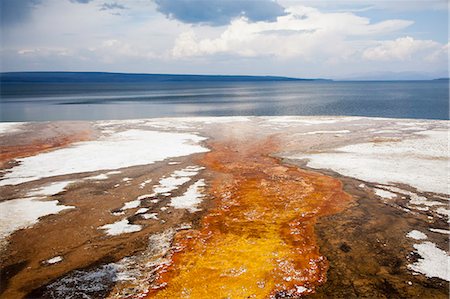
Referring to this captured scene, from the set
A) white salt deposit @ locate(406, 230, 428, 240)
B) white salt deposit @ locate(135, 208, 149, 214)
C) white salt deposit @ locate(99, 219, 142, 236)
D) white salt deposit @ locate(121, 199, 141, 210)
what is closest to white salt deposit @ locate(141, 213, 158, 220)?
white salt deposit @ locate(135, 208, 149, 214)

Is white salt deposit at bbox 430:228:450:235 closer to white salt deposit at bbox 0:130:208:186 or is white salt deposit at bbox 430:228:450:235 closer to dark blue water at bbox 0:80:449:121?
white salt deposit at bbox 0:130:208:186

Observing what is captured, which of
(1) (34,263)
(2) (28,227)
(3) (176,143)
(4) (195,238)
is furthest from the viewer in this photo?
(3) (176,143)

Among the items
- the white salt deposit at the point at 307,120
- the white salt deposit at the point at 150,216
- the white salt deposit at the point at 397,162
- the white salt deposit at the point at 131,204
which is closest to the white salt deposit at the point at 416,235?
the white salt deposit at the point at 397,162

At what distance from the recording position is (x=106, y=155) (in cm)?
2362

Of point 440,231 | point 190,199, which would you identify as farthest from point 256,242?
point 440,231

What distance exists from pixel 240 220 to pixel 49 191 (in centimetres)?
949

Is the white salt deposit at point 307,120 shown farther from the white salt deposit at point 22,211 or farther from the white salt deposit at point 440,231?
the white salt deposit at point 22,211

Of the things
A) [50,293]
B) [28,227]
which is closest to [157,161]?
[28,227]

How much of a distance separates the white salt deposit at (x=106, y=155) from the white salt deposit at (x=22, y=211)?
3.74 meters

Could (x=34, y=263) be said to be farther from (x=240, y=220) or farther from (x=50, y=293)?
(x=240, y=220)

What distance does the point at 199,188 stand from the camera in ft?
53.6

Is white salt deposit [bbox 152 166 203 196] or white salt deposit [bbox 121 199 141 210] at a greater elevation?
white salt deposit [bbox 152 166 203 196]

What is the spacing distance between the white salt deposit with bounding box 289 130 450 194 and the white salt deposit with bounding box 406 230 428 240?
17.1 ft

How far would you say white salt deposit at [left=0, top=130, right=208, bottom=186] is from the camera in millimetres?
19547
